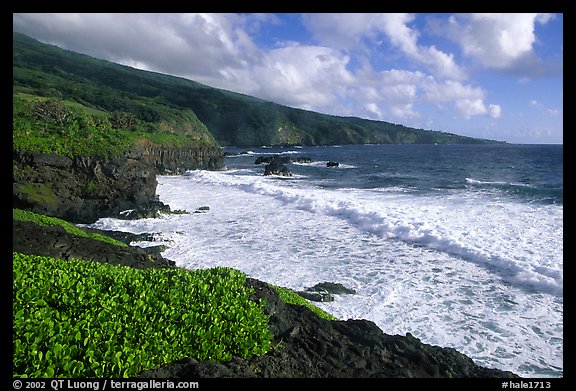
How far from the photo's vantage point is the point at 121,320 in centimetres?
520

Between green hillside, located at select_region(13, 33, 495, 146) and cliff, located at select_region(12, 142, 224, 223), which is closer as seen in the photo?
cliff, located at select_region(12, 142, 224, 223)

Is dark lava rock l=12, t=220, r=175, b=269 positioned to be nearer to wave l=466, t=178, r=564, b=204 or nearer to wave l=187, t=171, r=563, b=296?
wave l=187, t=171, r=563, b=296

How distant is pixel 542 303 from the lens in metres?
11.9

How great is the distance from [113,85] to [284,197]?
13274 cm

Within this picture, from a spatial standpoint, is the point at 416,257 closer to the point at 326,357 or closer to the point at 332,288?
the point at 332,288

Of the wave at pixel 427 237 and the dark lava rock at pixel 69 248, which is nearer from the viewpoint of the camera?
the dark lava rock at pixel 69 248

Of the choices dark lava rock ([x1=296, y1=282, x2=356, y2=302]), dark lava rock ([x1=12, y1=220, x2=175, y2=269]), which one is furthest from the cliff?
dark lava rock ([x1=296, y1=282, x2=356, y2=302])

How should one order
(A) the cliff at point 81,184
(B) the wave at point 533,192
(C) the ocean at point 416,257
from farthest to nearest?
(B) the wave at point 533,192 → (A) the cliff at point 81,184 → (C) the ocean at point 416,257

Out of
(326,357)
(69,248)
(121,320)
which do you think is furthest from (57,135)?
A: (326,357)

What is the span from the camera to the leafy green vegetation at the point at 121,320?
14.1ft

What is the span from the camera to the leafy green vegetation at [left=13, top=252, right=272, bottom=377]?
169 inches

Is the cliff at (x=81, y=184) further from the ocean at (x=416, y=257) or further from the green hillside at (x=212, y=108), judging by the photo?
the green hillside at (x=212, y=108)

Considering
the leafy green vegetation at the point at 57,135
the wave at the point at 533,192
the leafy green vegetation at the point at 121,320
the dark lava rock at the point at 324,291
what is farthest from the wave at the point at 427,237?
the wave at the point at 533,192
